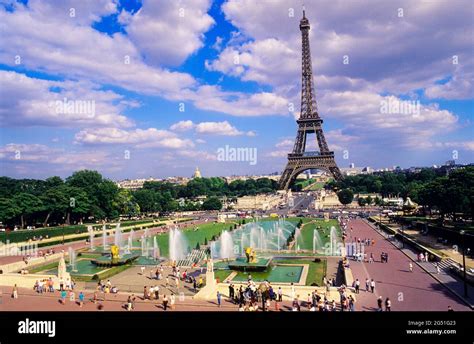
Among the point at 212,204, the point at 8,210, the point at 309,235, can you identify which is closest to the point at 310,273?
the point at 309,235

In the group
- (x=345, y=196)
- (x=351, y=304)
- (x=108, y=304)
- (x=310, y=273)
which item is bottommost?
(x=310, y=273)

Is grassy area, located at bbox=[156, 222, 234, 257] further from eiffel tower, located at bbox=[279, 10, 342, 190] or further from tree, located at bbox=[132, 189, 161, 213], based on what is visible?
eiffel tower, located at bbox=[279, 10, 342, 190]

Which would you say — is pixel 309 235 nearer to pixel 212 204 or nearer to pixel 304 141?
pixel 212 204

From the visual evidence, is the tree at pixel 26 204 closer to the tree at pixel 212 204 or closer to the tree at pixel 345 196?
the tree at pixel 212 204

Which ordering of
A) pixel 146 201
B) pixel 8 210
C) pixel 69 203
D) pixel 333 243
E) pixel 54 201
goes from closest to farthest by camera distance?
pixel 333 243
pixel 8 210
pixel 54 201
pixel 69 203
pixel 146 201

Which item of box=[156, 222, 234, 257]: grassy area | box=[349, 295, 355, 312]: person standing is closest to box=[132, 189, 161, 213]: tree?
box=[156, 222, 234, 257]: grassy area
